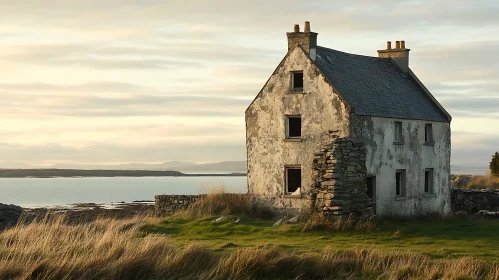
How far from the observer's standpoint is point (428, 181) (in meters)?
32.2

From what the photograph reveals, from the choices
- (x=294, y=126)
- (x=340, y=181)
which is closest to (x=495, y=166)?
(x=294, y=126)

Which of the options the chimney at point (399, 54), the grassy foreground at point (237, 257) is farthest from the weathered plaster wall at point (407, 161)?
the grassy foreground at point (237, 257)

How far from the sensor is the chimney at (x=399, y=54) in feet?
113

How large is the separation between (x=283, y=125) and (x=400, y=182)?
18.4 feet

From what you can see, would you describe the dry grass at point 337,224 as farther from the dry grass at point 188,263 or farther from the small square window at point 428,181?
the small square window at point 428,181

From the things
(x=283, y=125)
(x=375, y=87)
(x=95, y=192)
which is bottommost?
(x=95, y=192)

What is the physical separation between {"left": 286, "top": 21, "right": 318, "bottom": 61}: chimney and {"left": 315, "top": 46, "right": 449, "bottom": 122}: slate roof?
0.47 m

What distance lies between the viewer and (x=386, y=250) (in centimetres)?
1856

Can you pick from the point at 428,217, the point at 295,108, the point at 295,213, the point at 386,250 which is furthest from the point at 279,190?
the point at 386,250

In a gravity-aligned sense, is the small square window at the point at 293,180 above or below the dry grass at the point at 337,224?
above

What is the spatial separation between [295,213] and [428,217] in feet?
18.6

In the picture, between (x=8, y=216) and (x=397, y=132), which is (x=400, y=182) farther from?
(x=8, y=216)

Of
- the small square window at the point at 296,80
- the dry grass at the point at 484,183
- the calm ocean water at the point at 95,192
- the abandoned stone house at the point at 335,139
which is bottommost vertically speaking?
the calm ocean water at the point at 95,192

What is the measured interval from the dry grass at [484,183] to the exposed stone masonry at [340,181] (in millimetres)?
20562
